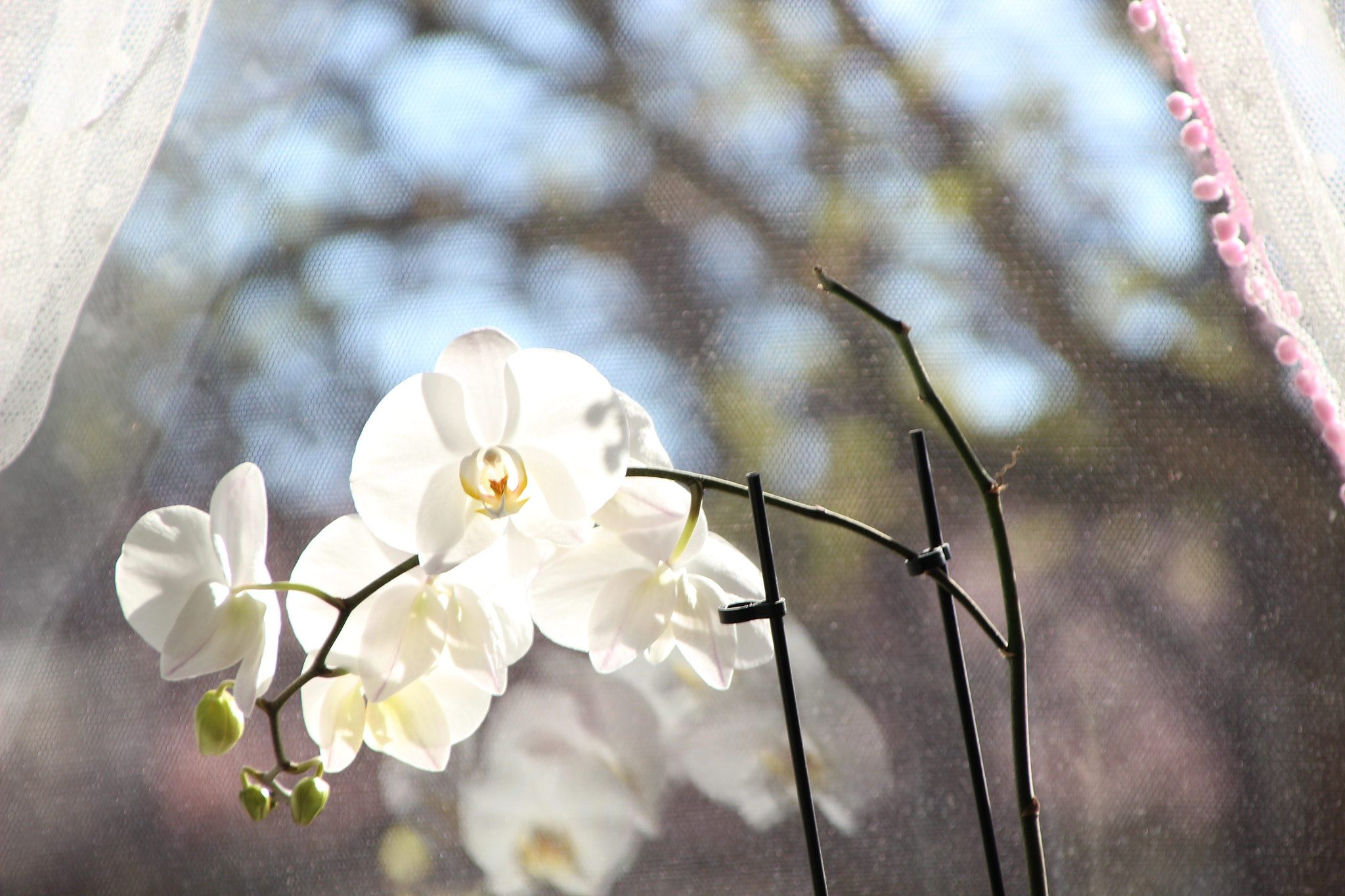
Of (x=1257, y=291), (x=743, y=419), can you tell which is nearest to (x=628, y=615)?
(x=743, y=419)

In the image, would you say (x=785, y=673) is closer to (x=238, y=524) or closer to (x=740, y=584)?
(x=740, y=584)

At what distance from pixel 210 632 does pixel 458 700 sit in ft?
0.35

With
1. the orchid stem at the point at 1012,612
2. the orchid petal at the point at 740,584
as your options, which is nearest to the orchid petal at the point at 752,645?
the orchid petal at the point at 740,584

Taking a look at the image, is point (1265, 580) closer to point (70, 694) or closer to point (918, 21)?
point (918, 21)

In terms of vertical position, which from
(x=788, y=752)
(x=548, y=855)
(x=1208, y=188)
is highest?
(x=1208, y=188)

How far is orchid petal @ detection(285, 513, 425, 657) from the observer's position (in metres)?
0.38

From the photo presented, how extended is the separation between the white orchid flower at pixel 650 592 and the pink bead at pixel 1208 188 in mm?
538

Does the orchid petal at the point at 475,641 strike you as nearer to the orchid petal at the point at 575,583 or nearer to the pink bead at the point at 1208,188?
the orchid petal at the point at 575,583

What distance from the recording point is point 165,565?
14.0 inches

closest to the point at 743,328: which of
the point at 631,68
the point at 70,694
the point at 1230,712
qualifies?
the point at 631,68

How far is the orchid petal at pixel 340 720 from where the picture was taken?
1.23 feet

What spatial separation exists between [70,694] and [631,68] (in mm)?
645

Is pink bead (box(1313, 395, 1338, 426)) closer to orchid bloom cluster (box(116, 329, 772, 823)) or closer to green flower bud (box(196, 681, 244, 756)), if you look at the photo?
orchid bloom cluster (box(116, 329, 772, 823))

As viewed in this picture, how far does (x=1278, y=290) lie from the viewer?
604mm
